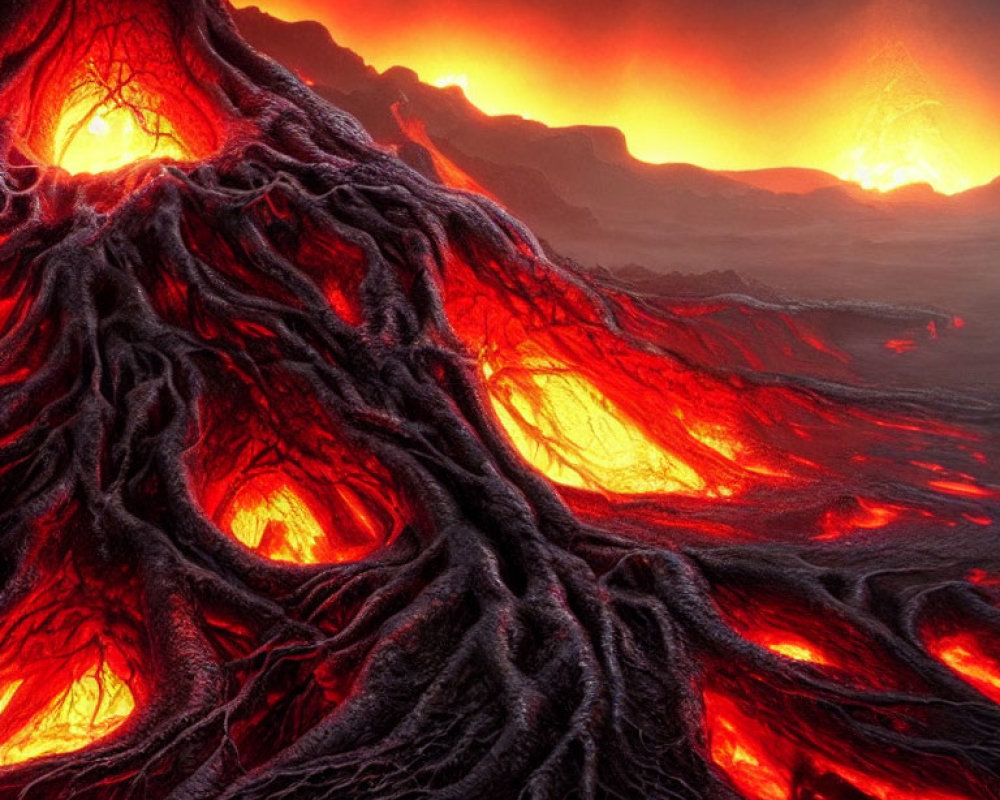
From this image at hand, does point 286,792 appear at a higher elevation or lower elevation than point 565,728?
lower

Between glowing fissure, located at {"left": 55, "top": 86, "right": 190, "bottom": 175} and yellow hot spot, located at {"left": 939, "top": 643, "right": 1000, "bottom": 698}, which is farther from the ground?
glowing fissure, located at {"left": 55, "top": 86, "right": 190, "bottom": 175}

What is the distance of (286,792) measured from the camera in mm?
2465

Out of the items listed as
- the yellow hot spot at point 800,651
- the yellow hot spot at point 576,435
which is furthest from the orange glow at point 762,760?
the yellow hot spot at point 576,435

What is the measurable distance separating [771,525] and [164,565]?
432 centimetres

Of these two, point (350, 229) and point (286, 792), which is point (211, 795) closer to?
point (286, 792)

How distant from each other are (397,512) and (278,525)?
160 centimetres

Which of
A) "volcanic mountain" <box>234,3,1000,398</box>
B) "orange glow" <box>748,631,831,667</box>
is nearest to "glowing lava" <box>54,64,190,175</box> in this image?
"orange glow" <box>748,631,831,667</box>

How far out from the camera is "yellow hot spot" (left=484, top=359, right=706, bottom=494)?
6.16 meters

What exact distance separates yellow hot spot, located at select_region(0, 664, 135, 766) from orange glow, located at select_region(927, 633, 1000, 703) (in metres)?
4.79

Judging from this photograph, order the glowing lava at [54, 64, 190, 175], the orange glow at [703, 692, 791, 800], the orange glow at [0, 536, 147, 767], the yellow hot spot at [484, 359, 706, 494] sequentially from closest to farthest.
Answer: the orange glow at [703, 692, 791, 800] → the orange glow at [0, 536, 147, 767] → the yellow hot spot at [484, 359, 706, 494] → the glowing lava at [54, 64, 190, 175]

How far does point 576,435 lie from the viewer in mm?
6645

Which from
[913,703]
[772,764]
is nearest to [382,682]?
[772,764]

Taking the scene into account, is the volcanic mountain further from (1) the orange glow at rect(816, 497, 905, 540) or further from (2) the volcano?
(2) the volcano

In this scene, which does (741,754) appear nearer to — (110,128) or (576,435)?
(576,435)
